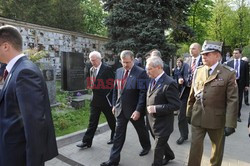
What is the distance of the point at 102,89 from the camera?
5.04m

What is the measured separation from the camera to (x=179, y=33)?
16.1 metres

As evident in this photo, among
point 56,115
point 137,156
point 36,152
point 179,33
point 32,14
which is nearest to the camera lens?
→ point 36,152

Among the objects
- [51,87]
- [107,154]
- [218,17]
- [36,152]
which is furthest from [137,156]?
[218,17]

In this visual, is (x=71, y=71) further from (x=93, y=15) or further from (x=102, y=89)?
(x=93, y=15)

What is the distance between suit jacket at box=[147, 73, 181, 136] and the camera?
3492 millimetres

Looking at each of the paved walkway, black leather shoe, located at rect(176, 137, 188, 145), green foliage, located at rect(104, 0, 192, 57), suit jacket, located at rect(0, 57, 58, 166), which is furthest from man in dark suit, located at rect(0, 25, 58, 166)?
green foliage, located at rect(104, 0, 192, 57)

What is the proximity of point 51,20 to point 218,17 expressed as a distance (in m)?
19.8

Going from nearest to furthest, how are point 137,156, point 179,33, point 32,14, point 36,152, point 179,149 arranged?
point 36,152 < point 137,156 < point 179,149 < point 179,33 < point 32,14

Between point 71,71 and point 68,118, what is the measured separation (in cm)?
348

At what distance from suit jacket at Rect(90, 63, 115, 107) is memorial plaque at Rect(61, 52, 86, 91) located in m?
5.18

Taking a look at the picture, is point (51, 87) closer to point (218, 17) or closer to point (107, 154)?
point (107, 154)

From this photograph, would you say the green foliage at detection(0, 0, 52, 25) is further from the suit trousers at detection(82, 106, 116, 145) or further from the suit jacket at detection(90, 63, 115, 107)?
the suit trousers at detection(82, 106, 116, 145)

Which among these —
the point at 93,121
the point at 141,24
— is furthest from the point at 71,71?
the point at 141,24

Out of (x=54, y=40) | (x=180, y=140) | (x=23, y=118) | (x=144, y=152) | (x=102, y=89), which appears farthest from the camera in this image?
(x=54, y=40)
